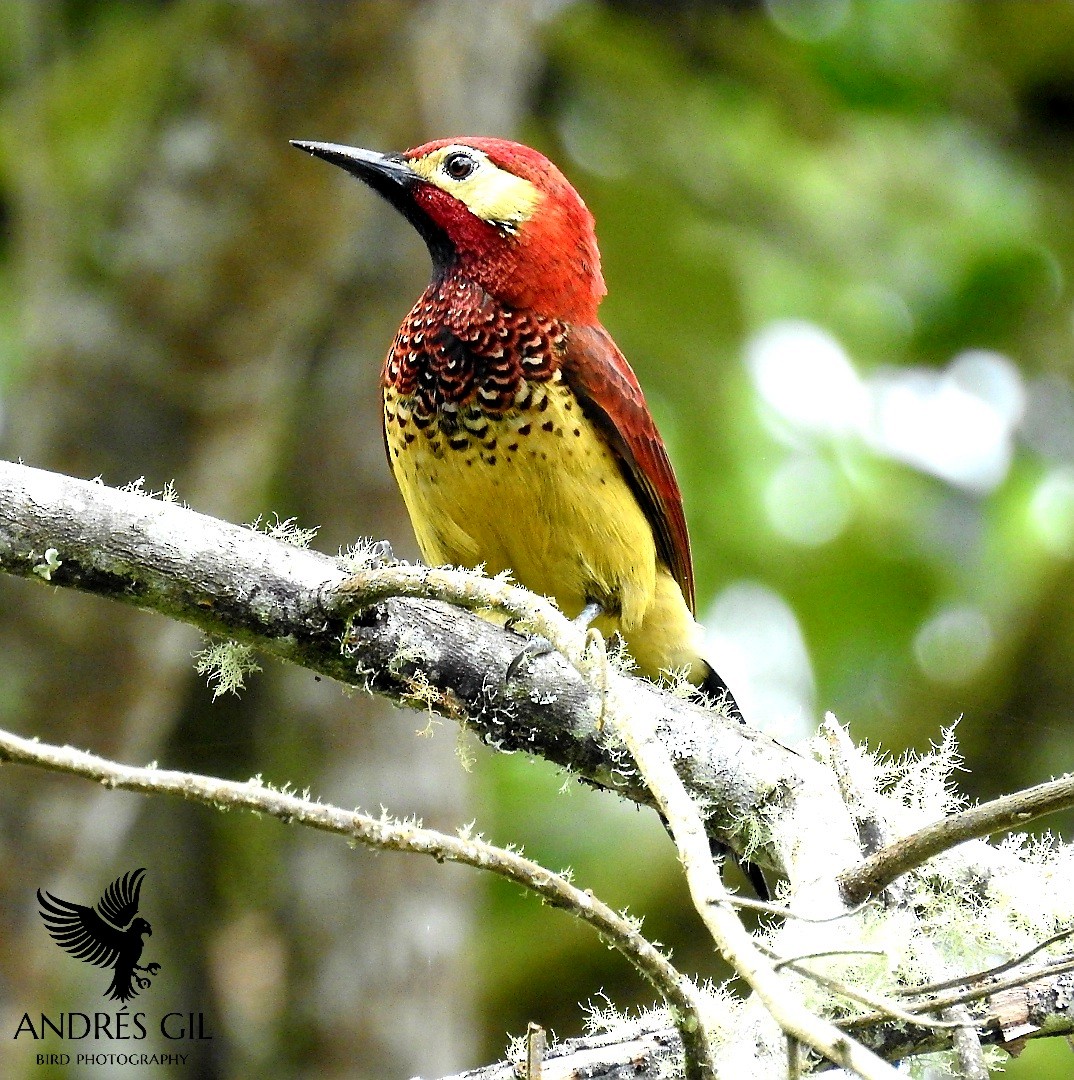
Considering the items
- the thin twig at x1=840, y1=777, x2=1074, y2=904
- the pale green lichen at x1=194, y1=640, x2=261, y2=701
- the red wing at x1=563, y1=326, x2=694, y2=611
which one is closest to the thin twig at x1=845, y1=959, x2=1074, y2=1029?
the thin twig at x1=840, y1=777, x2=1074, y2=904

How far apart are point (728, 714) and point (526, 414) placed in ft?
2.88

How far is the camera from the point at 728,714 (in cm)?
353

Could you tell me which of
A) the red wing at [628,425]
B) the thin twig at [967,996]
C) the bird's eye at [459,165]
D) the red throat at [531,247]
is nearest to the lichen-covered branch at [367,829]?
the thin twig at [967,996]

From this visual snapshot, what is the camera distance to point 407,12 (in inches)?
203

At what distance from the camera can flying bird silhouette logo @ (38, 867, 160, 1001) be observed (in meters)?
4.06

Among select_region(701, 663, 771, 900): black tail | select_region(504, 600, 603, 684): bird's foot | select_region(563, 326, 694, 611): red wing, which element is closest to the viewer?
select_region(504, 600, 603, 684): bird's foot

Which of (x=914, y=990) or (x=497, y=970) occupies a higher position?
(x=497, y=970)

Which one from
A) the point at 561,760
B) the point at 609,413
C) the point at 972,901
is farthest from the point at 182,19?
the point at 972,901

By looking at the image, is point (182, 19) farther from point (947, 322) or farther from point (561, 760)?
point (561, 760)

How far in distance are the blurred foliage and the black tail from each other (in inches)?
65.0

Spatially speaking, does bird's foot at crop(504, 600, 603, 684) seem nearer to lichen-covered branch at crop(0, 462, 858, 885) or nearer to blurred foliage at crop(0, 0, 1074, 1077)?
lichen-covered branch at crop(0, 462, 858, 885)

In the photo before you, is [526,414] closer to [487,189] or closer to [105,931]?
[487,189]

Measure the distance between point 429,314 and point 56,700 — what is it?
192 centimetres

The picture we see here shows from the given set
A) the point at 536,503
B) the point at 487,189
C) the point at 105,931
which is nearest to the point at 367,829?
the point at 536,503
